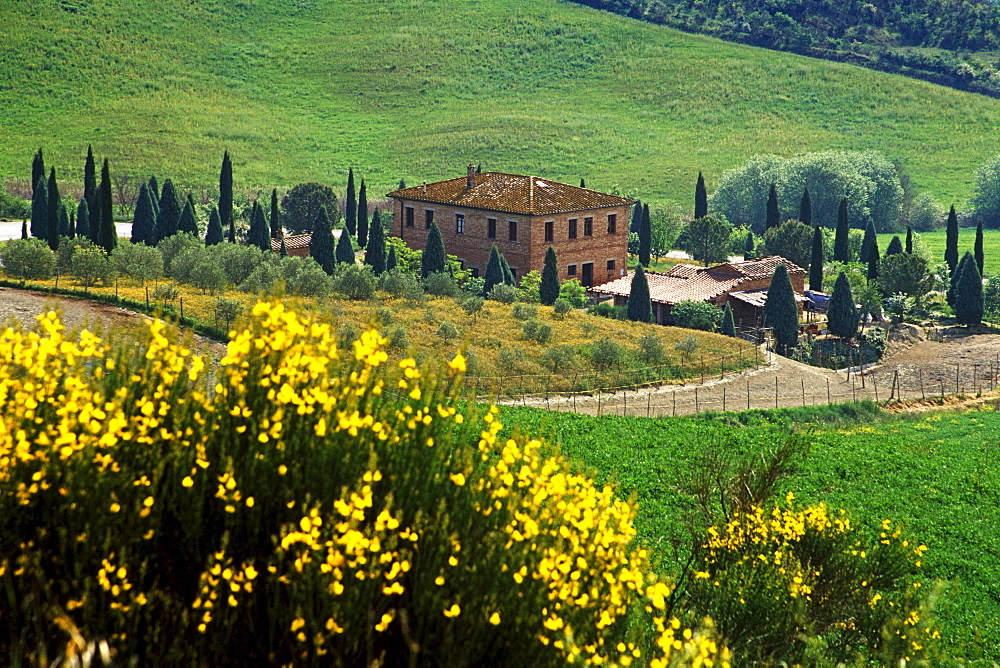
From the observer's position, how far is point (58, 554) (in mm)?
10609

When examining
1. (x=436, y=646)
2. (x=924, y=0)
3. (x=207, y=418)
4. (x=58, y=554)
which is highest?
(x=924, y=0)

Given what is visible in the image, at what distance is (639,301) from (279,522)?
52.4 meters

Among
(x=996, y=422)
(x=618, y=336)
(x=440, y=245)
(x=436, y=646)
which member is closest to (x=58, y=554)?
(x=436, y=646)

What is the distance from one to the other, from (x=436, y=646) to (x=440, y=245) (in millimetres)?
57464

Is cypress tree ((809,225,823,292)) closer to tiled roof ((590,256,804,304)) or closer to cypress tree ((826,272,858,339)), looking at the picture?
tiled roof ((590,256,804,304))

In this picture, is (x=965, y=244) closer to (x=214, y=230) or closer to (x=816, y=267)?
(x=816, y=267)

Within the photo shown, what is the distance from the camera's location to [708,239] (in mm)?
86000

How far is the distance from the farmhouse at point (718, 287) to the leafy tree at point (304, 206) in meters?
25.2

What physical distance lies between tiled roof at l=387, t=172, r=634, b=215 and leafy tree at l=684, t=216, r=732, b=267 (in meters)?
9.09

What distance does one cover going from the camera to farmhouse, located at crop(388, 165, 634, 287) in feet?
245

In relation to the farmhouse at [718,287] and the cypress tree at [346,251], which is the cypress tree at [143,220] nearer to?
the cypress tree at [346,251]

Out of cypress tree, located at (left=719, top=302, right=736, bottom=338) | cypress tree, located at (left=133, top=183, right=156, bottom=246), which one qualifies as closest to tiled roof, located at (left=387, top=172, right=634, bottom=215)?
cypress tree, located at (left=133, top=183, right=156, bottom=246)

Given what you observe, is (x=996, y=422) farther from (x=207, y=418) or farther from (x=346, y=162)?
(x=346, y=162)

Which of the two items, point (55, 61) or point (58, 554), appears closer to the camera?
point (58, 554)
